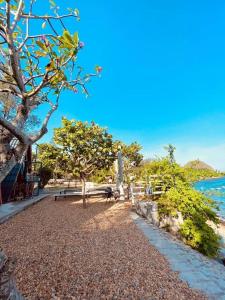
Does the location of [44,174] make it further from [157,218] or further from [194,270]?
[194,270]

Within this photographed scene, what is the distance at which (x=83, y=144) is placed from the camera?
1469cm

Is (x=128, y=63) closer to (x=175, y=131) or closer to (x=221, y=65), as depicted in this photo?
(x=221, y=65)

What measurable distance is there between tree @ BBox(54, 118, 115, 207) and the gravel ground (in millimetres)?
8917

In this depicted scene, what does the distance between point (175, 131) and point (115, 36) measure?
25194 millimetres

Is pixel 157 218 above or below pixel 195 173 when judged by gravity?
below

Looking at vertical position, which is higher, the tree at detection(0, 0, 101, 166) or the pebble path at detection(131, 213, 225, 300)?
the tree at detection(0, 0, 101, 166)

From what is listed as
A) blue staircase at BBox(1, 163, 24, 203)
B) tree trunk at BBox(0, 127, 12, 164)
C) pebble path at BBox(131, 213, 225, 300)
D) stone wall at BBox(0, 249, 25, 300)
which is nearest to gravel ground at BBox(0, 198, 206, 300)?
pebble path at BBox(131, 213, 225, 300)

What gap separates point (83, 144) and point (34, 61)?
11132mm

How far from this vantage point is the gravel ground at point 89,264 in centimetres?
274

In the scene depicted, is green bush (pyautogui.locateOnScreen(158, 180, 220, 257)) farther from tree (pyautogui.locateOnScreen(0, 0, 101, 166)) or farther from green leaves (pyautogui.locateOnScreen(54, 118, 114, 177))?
green leaves (pyautogui.locateOnScreen(54, 118, 114, 177))

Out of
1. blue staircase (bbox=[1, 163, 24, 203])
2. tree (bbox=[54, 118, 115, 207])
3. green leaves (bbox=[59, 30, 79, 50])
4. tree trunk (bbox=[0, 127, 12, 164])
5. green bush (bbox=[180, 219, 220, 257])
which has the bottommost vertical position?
green bush (bbox=[180, 219, 220, 257])

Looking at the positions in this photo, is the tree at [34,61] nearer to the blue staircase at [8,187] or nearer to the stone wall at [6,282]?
the stone wall at [6,282]

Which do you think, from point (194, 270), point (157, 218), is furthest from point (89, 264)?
point (157, 218)

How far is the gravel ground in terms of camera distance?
8.98 feet
